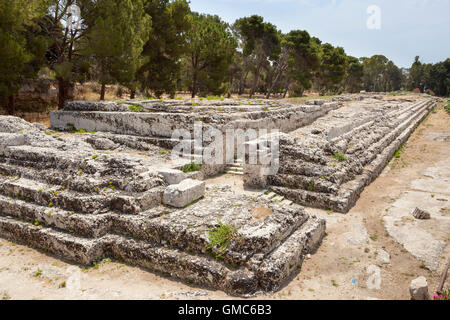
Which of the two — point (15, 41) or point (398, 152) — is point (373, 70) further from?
point (15, 41)

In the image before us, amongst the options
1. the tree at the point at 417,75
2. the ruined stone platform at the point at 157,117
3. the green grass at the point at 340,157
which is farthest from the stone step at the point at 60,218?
the tree at the point at 417,75

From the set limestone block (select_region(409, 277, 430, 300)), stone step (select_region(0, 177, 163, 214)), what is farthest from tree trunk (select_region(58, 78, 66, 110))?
limestone block (select_region(409, 277, 430, 300))

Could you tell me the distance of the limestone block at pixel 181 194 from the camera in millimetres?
5324

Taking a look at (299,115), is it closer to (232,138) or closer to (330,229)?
(232,138)

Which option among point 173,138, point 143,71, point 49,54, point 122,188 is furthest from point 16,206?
point 143,71

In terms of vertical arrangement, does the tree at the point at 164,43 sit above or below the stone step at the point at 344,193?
above

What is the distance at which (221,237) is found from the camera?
436cm

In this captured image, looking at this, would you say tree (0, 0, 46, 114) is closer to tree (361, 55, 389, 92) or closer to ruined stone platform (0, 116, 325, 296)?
ruined stone platform (0, 116, 325, 296)

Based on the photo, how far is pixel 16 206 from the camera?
5.57 metres

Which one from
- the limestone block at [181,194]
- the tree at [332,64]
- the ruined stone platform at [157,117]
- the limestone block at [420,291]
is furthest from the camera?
the tree at [332,64]

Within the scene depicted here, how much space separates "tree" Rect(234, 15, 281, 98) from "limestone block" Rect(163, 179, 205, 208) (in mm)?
25878

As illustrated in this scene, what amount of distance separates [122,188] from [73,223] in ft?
3.12

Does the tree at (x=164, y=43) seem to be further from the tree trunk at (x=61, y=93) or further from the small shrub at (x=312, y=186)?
the small shrub at (x=312, y=186)

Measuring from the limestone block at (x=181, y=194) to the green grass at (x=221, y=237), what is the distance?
100cm
